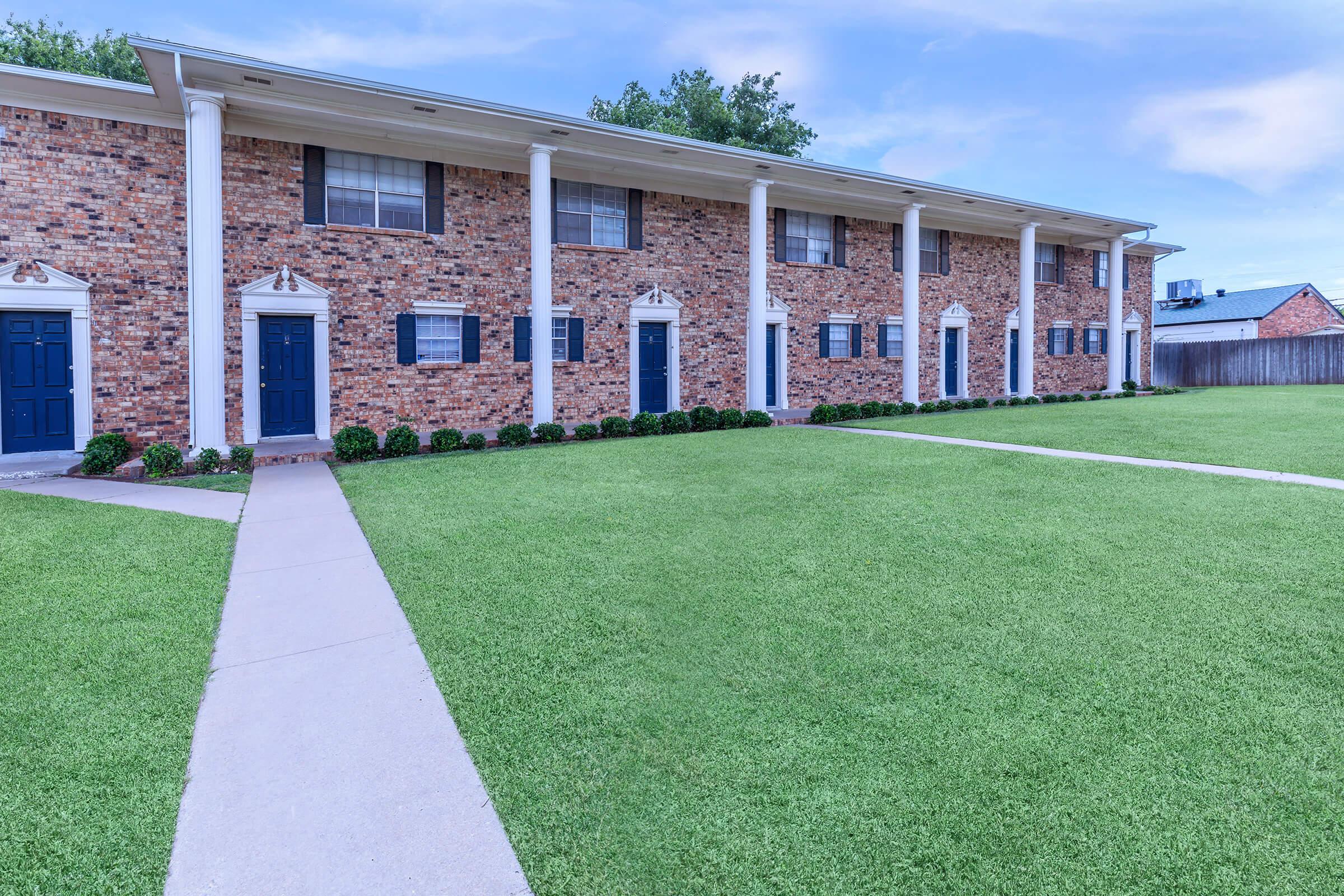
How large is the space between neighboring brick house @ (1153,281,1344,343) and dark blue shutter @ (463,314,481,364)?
3506cm

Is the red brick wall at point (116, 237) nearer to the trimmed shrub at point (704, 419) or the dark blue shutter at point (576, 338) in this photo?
the dark blue shutter at point (576, 338)

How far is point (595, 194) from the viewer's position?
1554 cm

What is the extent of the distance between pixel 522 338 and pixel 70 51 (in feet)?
60.6

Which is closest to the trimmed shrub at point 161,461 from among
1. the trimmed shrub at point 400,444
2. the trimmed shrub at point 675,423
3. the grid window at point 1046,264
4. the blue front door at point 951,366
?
the trimmed shrub at point 400,444

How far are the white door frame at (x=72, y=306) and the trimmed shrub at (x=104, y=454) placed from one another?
4.48 ft

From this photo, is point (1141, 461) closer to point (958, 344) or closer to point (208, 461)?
point (208, 461)

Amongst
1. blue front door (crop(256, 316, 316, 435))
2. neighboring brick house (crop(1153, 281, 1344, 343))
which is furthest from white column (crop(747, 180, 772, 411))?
neighboring brick house (crop(1153, 281, 1344, 343))

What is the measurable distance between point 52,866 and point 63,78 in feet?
43.2

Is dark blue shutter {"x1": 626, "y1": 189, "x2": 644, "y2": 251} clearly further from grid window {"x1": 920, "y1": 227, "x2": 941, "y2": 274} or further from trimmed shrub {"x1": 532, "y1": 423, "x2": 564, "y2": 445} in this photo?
grid window {"x1": 920, "y1": 227, "x2": 941, "y2": 274}

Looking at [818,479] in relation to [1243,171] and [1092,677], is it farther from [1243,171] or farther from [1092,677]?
[1243,171]

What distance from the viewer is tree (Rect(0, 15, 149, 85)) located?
2006 centimetres

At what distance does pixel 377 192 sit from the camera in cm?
1349

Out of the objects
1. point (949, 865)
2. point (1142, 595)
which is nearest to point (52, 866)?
point (949, 865)

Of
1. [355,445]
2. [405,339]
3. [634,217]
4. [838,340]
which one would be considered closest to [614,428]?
[405,339]
